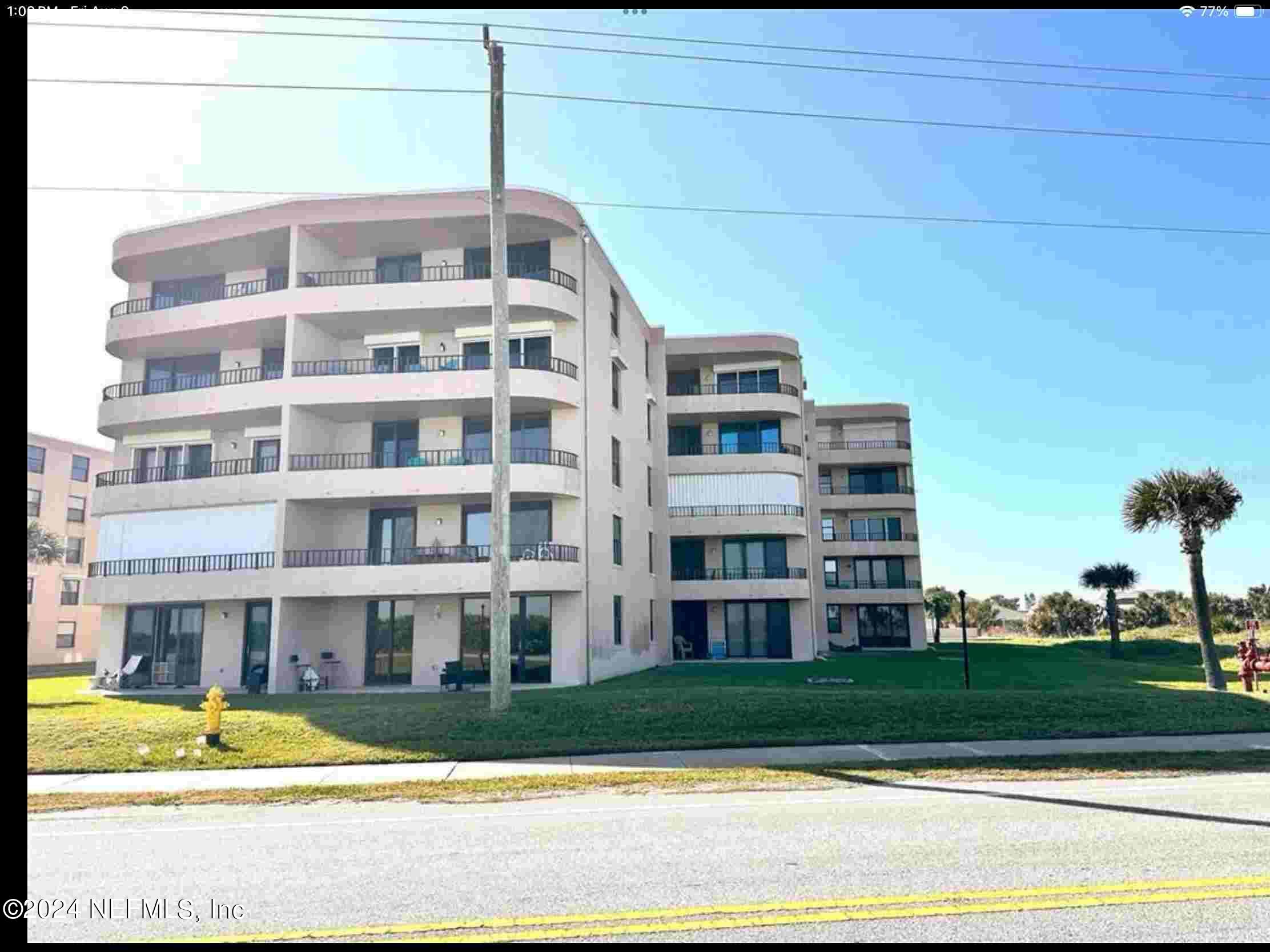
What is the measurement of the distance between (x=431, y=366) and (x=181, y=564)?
10219mm

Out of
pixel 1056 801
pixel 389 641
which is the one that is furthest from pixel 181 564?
pixel 1056 801

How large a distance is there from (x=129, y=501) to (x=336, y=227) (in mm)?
11500

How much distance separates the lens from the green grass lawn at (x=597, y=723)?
524 inches

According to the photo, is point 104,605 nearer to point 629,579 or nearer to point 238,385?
point 238,385

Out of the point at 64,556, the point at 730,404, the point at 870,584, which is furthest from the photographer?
the point at 870,584

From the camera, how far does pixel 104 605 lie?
2731 centimetres

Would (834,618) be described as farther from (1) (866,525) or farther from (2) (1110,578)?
(2) (1110,578)

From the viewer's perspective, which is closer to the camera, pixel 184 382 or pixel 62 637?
pixel 184 382

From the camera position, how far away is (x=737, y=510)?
36.5m

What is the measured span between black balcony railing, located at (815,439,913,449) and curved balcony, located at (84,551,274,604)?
35.9 metres

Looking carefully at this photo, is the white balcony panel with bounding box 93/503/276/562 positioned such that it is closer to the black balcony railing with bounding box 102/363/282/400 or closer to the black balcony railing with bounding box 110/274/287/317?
the black balcony railing with bounding box 102/363/282/400

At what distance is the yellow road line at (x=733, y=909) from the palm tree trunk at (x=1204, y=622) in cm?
1866

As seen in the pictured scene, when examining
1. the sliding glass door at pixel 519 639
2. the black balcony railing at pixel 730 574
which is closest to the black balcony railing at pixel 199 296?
the sliding glass door at pixel 519 639

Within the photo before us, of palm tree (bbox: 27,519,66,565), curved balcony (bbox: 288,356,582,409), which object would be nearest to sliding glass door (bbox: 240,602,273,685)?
curved balcony (bbox: 288,356,582,409)
